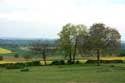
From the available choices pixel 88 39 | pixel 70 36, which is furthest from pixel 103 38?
pixel 70 36

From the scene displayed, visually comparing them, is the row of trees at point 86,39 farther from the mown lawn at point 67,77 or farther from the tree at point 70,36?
the mown lawn at point 67,77

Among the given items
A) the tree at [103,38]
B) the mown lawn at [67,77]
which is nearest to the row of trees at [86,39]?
the tree at [103,38]

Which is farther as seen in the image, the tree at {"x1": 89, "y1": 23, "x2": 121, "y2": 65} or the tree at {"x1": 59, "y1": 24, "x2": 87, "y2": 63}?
the tree at {"x1": 59, "y1": 24, "x2": 87, "y2": 63}

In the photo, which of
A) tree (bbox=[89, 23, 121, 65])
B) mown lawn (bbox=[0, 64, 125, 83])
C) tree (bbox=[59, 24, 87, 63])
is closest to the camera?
mown lawn (bbox=[0, 64, 125, 83])

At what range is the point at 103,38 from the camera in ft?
239

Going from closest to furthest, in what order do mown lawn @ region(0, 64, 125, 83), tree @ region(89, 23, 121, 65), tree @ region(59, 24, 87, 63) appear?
1. mown lawn @ region(0, 64, 125, 83)
2. tree @ region(89, 23, 121, 65)
3. tree @ region(59, 24, 87, 63)

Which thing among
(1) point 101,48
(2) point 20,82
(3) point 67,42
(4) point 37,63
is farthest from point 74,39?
(2) point 20,82

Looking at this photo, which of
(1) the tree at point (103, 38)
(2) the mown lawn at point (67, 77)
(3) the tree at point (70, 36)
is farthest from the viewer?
(3) the tree at point (70, 36)

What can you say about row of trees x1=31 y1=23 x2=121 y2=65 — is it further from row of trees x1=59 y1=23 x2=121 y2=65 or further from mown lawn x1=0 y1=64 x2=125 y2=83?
mown lawn x1=0 y1=64 x2=125 y2=83

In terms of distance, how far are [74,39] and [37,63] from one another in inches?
570

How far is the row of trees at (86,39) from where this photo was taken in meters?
72.4

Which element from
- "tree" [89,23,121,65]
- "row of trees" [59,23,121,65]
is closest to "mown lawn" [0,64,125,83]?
"row of trees" [59,23,121,65]

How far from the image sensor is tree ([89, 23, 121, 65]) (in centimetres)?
7200

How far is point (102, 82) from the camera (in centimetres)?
2830
